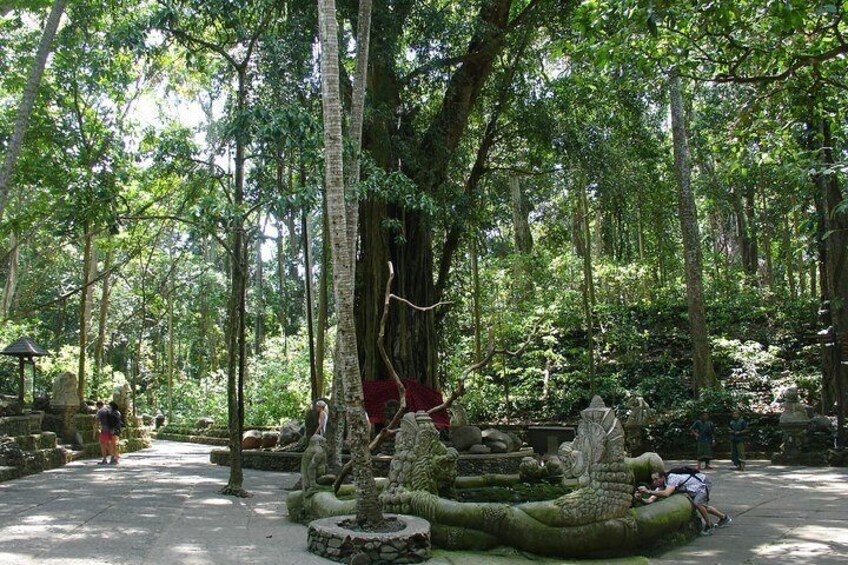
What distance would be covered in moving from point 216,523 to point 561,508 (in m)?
3.90

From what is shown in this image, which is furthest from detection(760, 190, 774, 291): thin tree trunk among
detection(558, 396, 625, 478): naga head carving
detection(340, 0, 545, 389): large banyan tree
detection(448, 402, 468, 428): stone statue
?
detection(558, 396, 625, 478): naga head carving

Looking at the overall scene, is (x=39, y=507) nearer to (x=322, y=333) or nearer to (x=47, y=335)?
(x=322, y=333)

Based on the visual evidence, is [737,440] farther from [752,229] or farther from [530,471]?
[752,229]

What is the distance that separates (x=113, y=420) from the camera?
50.4ft

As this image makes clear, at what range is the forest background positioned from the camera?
10.1 m

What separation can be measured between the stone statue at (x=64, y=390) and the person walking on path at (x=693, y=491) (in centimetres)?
1293

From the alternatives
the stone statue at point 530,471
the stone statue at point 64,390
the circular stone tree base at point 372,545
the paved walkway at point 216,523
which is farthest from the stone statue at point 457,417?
the circular stone tree base at point 372,545

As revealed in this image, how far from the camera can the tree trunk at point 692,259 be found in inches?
724

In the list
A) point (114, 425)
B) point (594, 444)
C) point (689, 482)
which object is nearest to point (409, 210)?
point (114, 425)

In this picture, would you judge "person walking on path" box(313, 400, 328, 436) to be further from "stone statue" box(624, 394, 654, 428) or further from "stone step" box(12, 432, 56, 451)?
"stone statue" box(624, 394, 654, 428)

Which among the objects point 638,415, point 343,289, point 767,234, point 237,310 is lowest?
point 638,415

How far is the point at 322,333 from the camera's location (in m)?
16.6

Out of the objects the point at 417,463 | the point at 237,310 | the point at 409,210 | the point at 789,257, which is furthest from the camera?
the point at 789,257

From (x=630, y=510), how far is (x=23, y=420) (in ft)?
36.9
